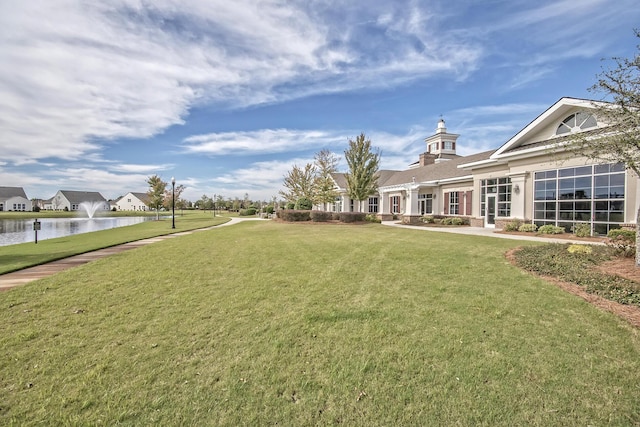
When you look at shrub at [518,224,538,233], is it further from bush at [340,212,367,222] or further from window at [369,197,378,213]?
window at [369,197,378,213]

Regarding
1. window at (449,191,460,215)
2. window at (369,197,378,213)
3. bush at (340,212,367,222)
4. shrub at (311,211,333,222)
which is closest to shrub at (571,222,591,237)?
window at (449,191,460,215)

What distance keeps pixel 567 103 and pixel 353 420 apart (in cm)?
1743

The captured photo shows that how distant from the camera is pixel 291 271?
7.05m

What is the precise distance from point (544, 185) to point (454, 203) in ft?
26.2

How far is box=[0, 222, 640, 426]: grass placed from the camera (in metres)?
2.59

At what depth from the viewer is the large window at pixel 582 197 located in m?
12.6

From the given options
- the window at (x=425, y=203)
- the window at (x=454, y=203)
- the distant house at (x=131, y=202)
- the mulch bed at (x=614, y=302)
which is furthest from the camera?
the distant house at (x=131, y=202)

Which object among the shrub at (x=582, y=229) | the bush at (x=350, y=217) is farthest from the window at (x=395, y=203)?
the shrub at (x=582, y=229)

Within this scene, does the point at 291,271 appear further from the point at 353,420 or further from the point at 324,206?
the point at 324,206

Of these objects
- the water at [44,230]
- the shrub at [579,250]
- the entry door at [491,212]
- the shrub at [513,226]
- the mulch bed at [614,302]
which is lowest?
the water at [44,230]

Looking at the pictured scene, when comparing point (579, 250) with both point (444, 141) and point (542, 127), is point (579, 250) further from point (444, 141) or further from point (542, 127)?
point (444, 141)

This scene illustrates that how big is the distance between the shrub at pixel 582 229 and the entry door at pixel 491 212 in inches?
202

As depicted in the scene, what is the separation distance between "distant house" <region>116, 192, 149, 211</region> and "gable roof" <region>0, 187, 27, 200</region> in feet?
71.2

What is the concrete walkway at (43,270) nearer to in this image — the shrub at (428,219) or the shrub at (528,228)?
the shrub at (528,228)
